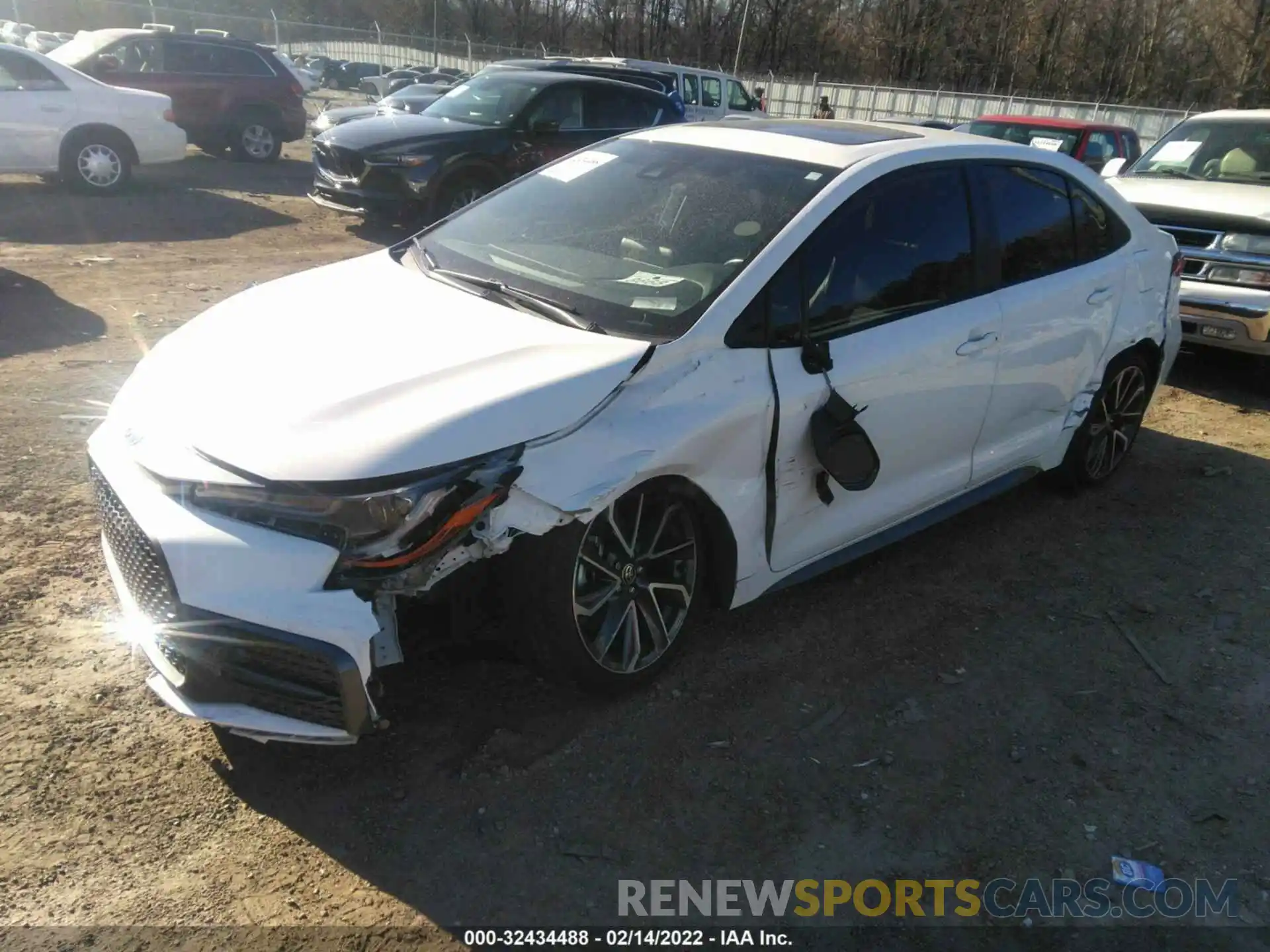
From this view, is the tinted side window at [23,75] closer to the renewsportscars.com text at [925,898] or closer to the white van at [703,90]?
the white van at [703,90]

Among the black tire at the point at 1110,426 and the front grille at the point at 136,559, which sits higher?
the front grille at the point at 136,559

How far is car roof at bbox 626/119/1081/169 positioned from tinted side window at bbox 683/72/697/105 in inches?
511

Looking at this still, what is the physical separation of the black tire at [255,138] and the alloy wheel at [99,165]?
3.59 meters

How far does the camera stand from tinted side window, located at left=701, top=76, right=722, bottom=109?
17062mm

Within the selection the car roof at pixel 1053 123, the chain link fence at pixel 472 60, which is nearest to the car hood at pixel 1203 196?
the car roof at pixel 1053 123

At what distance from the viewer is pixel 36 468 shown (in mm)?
4555

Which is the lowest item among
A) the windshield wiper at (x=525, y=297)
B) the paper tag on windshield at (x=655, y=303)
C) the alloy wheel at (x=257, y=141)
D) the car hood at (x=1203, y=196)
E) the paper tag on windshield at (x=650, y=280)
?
the alloy wheel at (x=257, y=141)

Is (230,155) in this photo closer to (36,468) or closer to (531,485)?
(36,468)

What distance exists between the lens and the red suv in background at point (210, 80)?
13.4 m

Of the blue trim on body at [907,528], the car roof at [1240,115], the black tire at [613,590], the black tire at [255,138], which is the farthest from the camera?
the black tire at [255,138]

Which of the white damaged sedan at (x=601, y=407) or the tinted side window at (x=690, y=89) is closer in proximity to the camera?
the white damaged sedan at (x=601, y=407)

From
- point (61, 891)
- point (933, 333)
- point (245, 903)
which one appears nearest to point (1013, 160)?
point (933, 333)

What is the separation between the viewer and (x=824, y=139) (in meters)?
3.96

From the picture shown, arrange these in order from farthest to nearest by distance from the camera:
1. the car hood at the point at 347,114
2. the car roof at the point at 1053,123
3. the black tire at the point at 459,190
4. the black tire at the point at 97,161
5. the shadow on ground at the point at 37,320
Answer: the car hood at the point at 347,114 → the car roof at the point at 1053,123 → the black tire at the point at 97,161 → the black tire at the point at 459,190 → the shadow on ground at the point at 37,320
